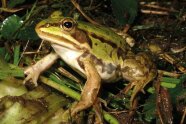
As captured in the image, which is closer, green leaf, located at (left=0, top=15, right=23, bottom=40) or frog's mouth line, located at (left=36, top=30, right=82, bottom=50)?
frog's mouth line, located at (left=36, top=30, right=82, bottom=50)

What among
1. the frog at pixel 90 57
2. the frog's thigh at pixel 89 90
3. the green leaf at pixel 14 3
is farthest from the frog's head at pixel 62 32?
the green leaf at pixel 14 3

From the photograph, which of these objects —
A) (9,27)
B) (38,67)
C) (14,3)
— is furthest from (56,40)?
(14,3)

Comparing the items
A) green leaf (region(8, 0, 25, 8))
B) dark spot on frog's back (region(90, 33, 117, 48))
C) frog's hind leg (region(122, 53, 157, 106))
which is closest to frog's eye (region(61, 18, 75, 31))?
dark spot on frog's back (region(90, 33, 117, 48))

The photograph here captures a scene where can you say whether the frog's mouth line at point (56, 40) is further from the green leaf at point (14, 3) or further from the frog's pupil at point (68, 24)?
the green leaf at point (14, 3)

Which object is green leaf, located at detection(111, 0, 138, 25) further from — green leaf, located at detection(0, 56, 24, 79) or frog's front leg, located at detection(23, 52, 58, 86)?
green leaf, located at detection(0, 56, 24, 79)

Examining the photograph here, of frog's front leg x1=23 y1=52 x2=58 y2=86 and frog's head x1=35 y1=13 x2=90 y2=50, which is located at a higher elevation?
frog's head x1=35 y1=13 x2=90 y2=50

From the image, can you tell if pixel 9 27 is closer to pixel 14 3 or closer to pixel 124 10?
pixel 14 3

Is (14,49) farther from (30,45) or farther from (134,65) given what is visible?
(134,65)
